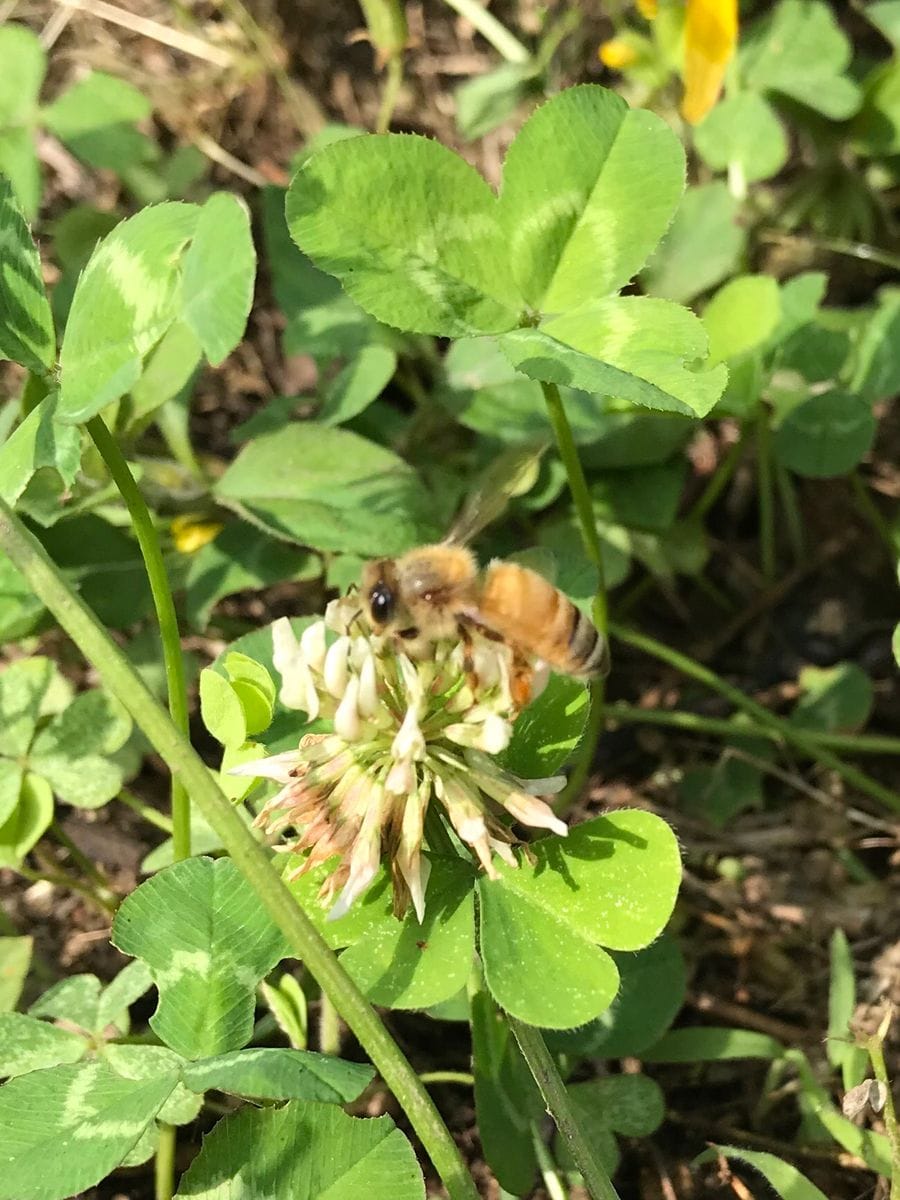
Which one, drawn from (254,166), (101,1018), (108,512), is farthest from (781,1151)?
(254,166)

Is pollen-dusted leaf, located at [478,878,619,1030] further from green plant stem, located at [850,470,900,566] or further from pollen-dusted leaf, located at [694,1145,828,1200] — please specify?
green plant stem, located at [850,470,900,566]

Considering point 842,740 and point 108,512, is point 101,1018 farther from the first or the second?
point 842,740

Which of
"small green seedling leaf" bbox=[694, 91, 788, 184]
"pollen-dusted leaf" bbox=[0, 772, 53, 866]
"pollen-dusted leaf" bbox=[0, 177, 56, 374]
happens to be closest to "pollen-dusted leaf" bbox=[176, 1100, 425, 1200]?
"pollen-dusted leaf" bbox=[0, 772, 53, 866]

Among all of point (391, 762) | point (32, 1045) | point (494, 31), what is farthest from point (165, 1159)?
point (494, 31)

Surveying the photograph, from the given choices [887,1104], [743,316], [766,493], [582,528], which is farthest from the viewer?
[766,493]

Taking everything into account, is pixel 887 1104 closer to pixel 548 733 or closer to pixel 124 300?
pixel 548 733

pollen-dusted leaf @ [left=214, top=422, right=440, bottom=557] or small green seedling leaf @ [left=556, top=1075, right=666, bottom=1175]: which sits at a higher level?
pollen-dusted leaf @ [left=214, top=422, right=440, bottom=557]

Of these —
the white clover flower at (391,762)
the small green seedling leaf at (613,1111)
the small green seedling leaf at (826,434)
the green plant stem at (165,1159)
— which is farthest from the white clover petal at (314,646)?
the small green seedling leaf at (826,434)
